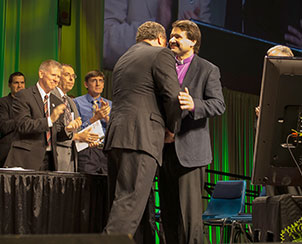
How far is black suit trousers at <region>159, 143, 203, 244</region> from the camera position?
3.04 metres

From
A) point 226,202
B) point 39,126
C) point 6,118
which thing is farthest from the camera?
point 226,202

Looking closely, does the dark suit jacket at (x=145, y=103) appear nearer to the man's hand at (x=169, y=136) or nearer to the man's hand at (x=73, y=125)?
the man's hand at (x=169, y=136)

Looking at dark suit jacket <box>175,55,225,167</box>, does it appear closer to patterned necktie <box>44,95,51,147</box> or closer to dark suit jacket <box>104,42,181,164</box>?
Result: dark suit jacket <box>104,42,181,164</box>

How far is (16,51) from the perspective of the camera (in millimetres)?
6785

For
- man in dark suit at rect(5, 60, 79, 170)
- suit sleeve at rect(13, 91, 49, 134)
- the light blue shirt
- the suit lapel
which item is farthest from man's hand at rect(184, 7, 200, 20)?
suit sleeve at rect(13, 91, 49, 134)

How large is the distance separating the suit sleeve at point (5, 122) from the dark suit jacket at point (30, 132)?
2.34 ft

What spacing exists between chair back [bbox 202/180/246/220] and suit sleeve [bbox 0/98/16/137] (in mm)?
2022

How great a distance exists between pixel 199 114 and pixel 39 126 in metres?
1.19

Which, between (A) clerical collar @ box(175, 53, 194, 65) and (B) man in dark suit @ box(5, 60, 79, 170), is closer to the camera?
(A) clerical collar @ box(175, 53, 194, 65)

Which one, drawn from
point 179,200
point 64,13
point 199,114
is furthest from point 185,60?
point 64,13

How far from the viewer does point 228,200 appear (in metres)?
5.60

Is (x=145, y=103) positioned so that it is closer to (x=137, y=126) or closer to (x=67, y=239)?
(x=137, y=126)

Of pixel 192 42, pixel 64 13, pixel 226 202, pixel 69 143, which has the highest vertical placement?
pixel 64 13

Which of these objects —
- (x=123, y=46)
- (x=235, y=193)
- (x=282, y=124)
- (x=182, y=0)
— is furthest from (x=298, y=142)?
(x=182, y=0)
